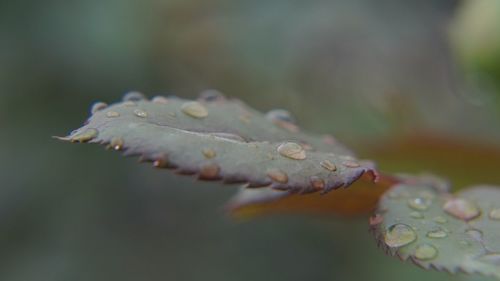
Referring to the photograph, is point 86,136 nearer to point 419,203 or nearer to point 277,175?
point 277,175

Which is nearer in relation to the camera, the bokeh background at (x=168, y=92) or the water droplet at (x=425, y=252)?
the water droplet at (x=425, y=252)

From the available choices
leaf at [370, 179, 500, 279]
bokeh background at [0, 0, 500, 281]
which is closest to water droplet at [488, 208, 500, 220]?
leaf at [370, 179, 500, 279]

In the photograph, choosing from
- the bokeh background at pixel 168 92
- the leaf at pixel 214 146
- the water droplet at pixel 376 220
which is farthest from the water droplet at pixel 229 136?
the bokeh background at pixel 168 92

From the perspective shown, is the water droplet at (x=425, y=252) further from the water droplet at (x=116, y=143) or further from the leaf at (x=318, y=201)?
the water droplet at (x=116, y=143)

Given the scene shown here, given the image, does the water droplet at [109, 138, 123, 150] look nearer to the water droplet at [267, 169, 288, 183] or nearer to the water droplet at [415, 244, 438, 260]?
the water droplet at [267, 169, 288, 183]

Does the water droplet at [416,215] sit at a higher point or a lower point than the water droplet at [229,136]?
lower

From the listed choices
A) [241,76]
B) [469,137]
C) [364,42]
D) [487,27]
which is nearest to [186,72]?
[241,76]

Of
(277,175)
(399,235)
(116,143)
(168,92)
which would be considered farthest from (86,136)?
(168,92)

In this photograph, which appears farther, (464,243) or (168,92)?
(168,92)
